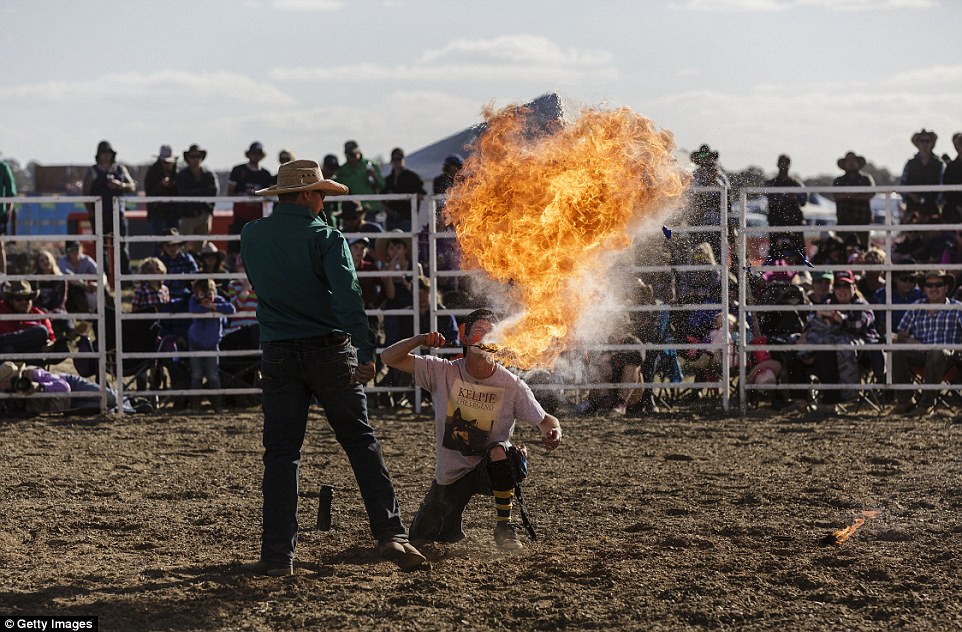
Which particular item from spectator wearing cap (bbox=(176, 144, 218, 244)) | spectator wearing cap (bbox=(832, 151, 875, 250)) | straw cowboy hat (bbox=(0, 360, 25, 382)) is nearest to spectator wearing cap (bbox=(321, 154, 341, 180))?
spectator wearing cap (bbox=(176, 144, 218, 244))

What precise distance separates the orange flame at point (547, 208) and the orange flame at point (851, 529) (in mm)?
1826

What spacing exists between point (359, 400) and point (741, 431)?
5319mm

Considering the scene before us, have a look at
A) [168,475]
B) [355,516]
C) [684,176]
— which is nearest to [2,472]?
[168,475]

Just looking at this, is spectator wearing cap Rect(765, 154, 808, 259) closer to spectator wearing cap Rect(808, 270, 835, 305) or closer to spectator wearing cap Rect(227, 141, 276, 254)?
spectator wearing cap Rect(808, 270, 835, 305)

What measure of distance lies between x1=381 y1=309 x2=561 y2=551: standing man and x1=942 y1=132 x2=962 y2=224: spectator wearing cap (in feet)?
28.9

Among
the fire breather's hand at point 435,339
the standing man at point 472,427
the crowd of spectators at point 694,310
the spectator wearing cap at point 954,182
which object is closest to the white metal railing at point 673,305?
the crowd of spectators at point 694,310

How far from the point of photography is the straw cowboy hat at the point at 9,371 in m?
11.3

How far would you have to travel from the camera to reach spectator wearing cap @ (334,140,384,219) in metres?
14.5

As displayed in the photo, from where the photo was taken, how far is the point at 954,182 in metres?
14.0

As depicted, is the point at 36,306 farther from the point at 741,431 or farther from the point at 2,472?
the point at 741,431

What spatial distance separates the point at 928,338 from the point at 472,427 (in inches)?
270

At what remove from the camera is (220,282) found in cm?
1300

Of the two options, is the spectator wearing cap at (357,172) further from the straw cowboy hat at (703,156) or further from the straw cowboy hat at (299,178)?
the straw cowboy hat at (299,178)

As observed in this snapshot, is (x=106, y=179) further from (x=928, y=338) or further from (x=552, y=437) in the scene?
(x=552, y=437)
